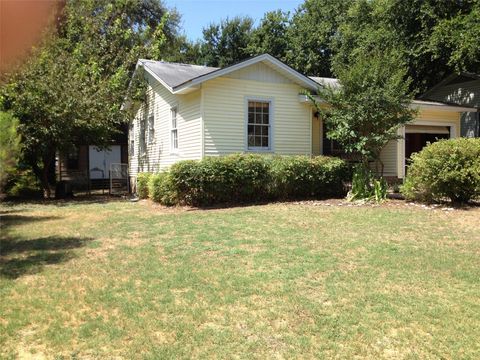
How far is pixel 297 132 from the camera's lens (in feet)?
52.2

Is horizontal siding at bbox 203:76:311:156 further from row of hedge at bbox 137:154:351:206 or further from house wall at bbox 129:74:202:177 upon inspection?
row of hedge at bbox 137:154:351:206

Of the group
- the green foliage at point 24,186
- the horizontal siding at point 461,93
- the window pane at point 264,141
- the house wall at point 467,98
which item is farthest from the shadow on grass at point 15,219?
the horizontal siding at point 461,93

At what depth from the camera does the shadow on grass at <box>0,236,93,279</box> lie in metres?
6.51

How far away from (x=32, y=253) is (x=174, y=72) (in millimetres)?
11385

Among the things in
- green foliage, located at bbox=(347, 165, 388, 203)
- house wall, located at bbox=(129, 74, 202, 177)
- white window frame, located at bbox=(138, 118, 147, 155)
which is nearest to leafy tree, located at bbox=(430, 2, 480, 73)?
green foliage, located at bbox=(347, 165, 388, 203)

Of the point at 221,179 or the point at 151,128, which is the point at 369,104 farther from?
the point at 151,128

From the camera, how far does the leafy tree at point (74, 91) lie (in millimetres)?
16688

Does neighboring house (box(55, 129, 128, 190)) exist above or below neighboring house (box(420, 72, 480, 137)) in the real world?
below

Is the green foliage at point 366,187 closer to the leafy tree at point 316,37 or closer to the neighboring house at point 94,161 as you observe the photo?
the neighboring house at point 94,161

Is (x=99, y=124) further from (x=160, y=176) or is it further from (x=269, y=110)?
(x=269, y=110)

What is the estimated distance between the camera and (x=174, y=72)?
1752cm

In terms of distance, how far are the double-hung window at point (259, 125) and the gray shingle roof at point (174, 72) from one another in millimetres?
2613

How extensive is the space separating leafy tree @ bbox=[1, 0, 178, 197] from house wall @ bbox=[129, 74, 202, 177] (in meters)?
1.60

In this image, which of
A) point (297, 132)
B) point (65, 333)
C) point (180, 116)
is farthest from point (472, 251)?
point (180, 116)
